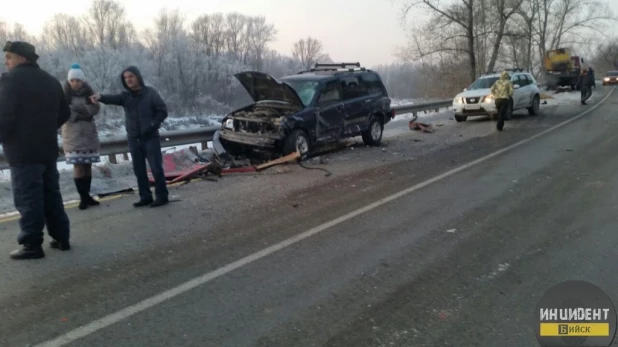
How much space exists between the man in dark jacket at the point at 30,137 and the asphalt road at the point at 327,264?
0.36 m

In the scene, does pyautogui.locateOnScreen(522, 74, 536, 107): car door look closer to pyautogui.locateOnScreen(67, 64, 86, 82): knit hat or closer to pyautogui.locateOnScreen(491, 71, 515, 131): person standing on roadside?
pyautogui.locateOnScreen(491, 71, 515, 131): person standing on roadside

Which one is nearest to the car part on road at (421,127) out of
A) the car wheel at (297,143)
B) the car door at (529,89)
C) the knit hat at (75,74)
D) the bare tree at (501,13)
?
the car door at (529,89)

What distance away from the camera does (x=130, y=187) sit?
857 cm

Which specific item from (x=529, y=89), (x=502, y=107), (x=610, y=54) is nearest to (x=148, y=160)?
(x=502, y=107)

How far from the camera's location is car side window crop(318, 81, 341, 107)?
11.5 metres

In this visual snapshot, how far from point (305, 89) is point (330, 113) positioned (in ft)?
2.46

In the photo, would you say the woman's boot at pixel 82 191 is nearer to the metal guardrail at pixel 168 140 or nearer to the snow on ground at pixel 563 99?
the metal guardrail at pixel 168 140

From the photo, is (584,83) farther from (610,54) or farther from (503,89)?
(610,54)

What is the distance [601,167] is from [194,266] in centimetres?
728

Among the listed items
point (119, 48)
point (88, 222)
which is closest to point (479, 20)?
point (88, 222)

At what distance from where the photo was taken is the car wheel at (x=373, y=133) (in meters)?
12.9

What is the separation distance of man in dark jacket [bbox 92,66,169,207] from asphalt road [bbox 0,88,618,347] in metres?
0.40

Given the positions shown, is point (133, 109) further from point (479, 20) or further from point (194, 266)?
point (479, 20)

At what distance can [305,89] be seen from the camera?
1156 centimetres
